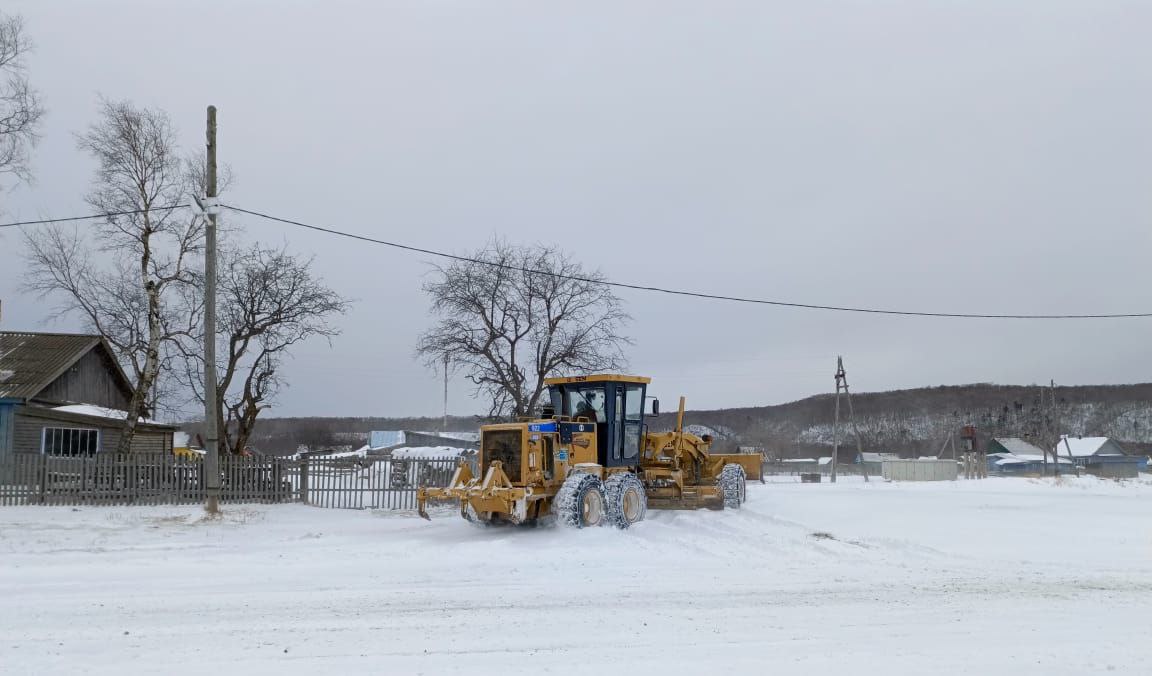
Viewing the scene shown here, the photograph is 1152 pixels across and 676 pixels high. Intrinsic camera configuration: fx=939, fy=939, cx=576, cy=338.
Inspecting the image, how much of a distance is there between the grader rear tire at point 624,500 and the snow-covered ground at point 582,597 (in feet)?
1.02

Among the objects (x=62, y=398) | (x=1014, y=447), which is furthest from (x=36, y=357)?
(x=1014, y=447)

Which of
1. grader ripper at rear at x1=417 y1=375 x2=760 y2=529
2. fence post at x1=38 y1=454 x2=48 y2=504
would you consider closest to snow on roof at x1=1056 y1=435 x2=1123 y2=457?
grader ripper at rear at x1=417 y1=375 x2=760 y2=529

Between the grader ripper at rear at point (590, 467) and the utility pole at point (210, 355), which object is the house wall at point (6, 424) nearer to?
the utility pole at point (210, 355)

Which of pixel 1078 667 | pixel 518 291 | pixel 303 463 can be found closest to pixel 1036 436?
pixel 518 291

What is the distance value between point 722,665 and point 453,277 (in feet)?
79.1

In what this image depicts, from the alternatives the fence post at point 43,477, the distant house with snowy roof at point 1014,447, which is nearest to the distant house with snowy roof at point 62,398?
the fence post at point 43,477

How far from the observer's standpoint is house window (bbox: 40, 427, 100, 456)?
28.6 meters

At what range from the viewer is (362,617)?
9.00 m

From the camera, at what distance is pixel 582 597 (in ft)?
33.7

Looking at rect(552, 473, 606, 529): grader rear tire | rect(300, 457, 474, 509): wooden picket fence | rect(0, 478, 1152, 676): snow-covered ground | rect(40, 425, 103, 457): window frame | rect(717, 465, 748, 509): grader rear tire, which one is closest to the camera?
rect(0, 478, 1152, 676): snow-covered ground

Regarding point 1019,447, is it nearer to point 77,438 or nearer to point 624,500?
point 77,438

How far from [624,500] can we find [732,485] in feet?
11.8

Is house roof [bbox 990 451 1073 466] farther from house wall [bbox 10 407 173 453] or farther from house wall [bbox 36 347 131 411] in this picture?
house wall [bbox 10 407 173 453]

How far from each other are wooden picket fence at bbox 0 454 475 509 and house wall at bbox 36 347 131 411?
27.6 ft
